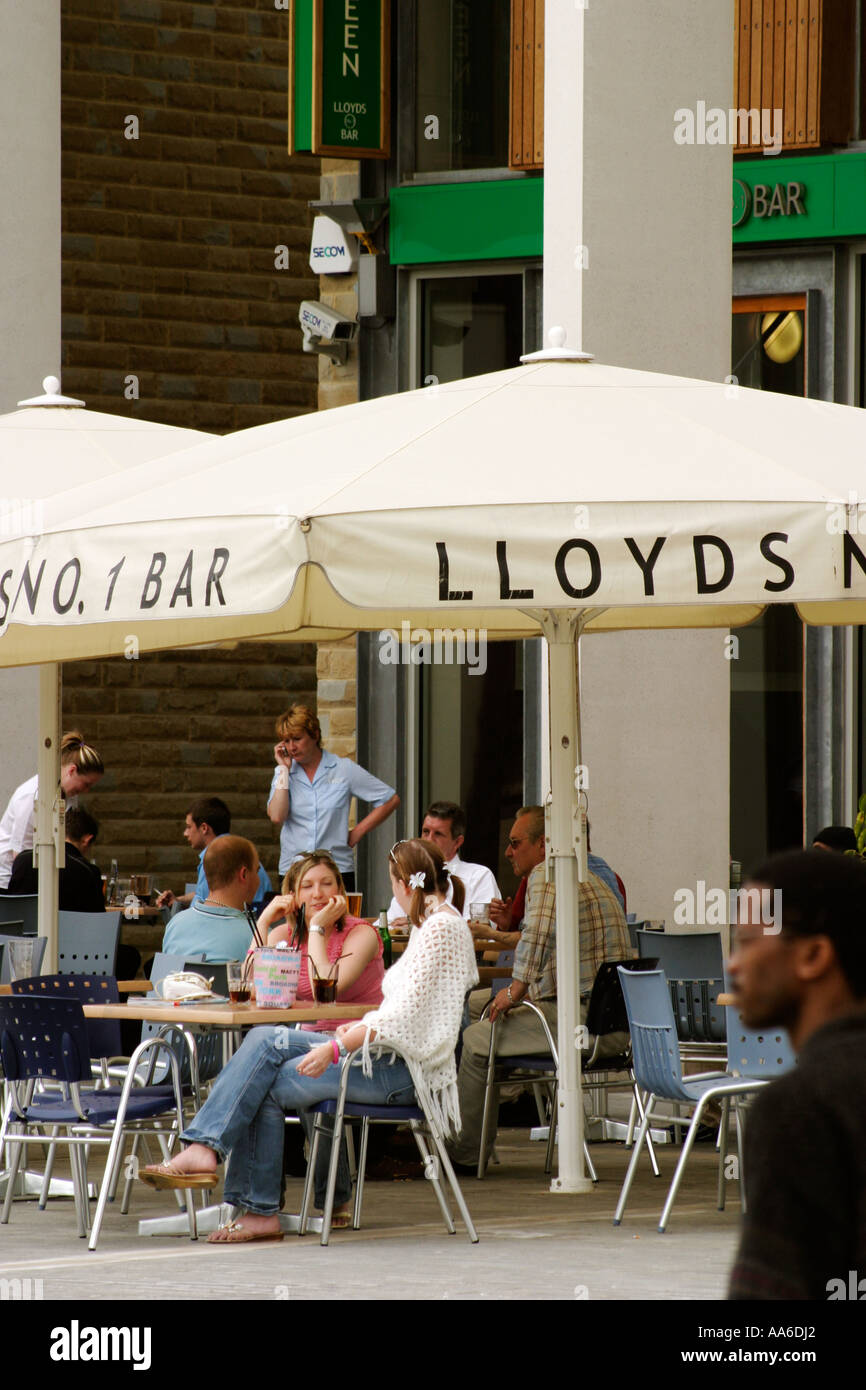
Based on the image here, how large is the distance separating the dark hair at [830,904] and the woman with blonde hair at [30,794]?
9.16 metres

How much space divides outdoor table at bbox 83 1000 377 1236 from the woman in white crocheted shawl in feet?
0.25

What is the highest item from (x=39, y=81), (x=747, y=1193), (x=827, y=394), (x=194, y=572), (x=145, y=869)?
(x=39, y=81)

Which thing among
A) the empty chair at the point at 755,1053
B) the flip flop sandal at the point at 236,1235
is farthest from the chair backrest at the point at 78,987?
the empty chair at the point at 755,1053

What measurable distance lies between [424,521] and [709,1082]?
7.29 feet

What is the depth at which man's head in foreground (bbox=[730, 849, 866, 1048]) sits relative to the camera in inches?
102

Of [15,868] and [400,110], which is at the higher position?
[400,110]

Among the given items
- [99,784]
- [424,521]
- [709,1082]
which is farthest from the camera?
[99,784]

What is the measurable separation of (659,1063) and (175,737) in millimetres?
10186

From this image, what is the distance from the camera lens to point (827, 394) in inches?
541

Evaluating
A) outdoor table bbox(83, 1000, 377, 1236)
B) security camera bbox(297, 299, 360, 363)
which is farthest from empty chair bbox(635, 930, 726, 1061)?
security camera bbox(297, 299, 360, 363)

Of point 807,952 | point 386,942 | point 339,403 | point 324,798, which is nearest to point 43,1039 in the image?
point 386,942

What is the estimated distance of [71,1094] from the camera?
7.69 m
